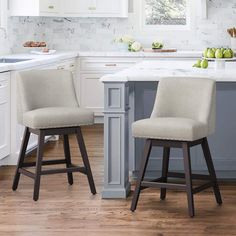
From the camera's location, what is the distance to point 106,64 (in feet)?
26.2

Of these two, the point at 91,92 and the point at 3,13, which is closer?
the point at 3,13

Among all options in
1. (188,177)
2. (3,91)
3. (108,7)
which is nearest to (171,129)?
(188,177)

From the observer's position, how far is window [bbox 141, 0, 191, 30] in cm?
862

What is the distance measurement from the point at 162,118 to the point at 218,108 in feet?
2.44

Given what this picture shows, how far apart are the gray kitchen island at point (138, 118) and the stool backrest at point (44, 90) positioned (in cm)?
47

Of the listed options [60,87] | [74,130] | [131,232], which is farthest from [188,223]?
[60,87]

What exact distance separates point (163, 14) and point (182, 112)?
4.63 meters

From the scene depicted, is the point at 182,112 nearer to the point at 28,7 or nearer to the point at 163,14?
the point at 28,7

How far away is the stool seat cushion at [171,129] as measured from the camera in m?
3.90

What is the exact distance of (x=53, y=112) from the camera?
14.4ft

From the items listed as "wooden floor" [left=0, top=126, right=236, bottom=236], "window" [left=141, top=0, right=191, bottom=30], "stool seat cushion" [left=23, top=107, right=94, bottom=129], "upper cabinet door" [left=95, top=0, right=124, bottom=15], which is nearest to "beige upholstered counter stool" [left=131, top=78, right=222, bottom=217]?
"wooden floor" [left=0, top=126, right=236, bottom=236]

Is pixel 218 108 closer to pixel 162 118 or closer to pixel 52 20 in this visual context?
pixel 162 118

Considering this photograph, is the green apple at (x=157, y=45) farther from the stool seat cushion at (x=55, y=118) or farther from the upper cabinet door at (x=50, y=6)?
the stool seat cushion at (x=55, y=118)

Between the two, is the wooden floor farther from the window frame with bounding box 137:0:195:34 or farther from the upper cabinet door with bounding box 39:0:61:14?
the window frame with bounding box 137:0:195:34
